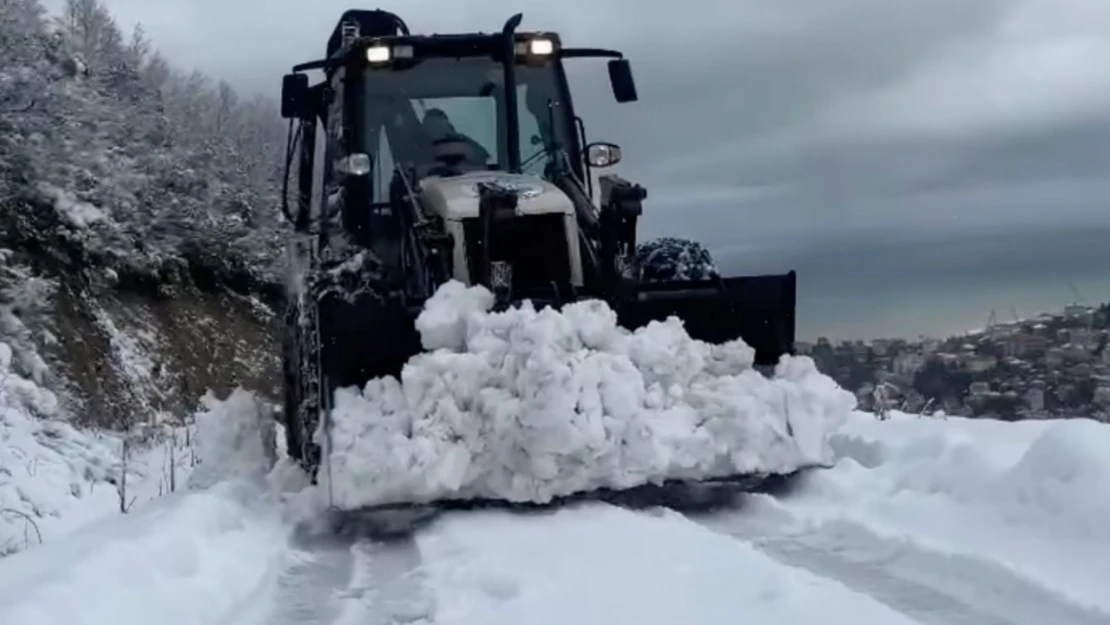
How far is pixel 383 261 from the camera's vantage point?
26.6 ft

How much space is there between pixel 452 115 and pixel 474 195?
1.09m

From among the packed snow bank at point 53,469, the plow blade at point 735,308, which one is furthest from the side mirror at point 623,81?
the packed snow bank at point 53,469

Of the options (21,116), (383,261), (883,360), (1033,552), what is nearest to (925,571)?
(1033,552)

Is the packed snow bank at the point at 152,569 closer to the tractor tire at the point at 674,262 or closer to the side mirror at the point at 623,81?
the tractor tire at the point at 674,262

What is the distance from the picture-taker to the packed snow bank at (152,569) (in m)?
4.33

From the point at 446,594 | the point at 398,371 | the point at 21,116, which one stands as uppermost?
the point at 21,116

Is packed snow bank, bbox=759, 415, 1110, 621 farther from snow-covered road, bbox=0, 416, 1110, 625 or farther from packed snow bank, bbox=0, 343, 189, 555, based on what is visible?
packed snow bank, bbox=0, 343, 189, 555

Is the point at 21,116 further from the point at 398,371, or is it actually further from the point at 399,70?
the point at 398,371

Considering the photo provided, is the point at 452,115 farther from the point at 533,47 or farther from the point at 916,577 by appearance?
the point at 916,577

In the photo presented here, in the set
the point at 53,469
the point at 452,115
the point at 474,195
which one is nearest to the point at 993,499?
the point at 474,195

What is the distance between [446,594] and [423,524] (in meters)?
1.58

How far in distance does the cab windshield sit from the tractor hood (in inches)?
15.1

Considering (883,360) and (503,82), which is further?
(883,360)

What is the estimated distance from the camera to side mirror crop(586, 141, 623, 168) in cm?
859
